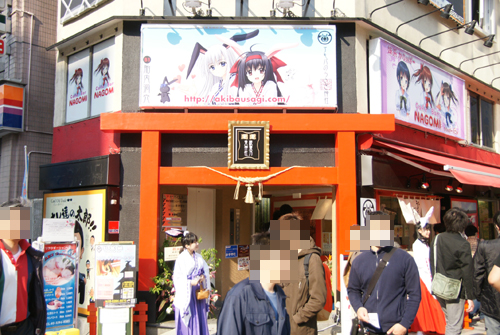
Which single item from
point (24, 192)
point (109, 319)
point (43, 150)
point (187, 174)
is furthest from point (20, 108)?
point (109, 319)

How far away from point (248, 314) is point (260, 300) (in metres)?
0.14

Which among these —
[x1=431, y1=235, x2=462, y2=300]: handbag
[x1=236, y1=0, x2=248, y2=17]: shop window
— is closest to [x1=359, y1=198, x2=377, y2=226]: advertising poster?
[x1=431, y1=235, x2=462, y2=300]: handbag

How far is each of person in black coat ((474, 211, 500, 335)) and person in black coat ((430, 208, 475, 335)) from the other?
48 centimetres

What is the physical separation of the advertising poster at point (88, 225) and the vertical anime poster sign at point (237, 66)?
7.19 ft

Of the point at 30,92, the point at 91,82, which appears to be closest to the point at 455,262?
the point at 91,82

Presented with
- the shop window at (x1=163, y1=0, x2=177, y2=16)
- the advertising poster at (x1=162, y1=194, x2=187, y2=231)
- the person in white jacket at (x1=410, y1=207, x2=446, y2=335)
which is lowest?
the person in white jacket at (x1=410, y1=207, x2=446, y2=335)

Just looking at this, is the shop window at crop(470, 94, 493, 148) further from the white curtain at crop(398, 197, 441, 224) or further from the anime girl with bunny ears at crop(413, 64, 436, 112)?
the white curtain at crop(398, 197, 441, 224)

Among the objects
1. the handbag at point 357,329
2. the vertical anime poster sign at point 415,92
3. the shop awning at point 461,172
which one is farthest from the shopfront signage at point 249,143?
the handbag at point 357,329

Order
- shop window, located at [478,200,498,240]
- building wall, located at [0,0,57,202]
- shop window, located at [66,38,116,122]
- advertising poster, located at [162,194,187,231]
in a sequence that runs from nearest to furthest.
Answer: advertising poster, located at [162,194,187,231], shop window, located at [66,38,116,122], building wall, located at [0,0,57,202], shop window, located at [478,200,498,240]

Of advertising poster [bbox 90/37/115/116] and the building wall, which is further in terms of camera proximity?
the building wall

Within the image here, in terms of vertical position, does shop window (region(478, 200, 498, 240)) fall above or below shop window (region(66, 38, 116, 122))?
below

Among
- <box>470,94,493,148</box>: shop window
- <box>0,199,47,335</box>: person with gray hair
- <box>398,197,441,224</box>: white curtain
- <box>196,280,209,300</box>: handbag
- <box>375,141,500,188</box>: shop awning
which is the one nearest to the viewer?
<box>0,199,47,335</box>: person with gray hair

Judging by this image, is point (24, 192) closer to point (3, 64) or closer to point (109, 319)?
point (3, 64)

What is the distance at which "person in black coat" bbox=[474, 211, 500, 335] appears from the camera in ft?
16.4
